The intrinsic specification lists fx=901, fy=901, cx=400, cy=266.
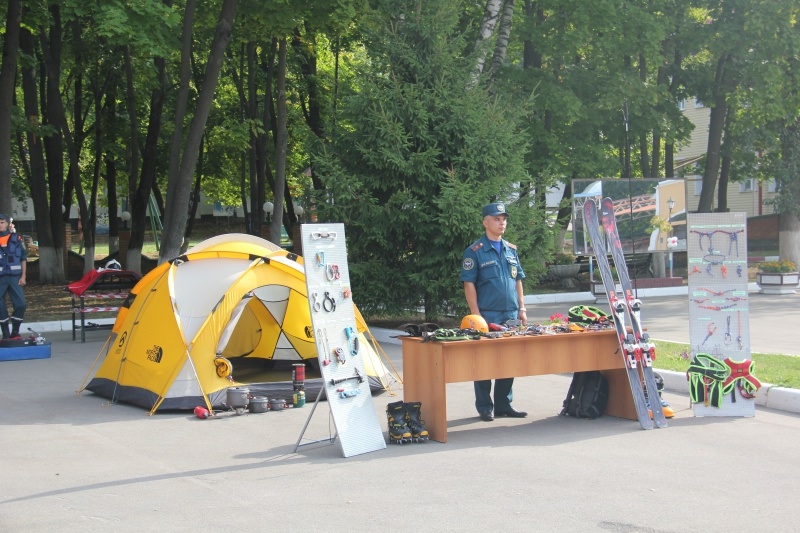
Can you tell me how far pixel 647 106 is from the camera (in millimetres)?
25469

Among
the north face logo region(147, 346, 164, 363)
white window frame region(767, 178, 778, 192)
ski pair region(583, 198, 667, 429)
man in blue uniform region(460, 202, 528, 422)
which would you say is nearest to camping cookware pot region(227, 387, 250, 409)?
the north face logo region(147, 346, 164, 363)

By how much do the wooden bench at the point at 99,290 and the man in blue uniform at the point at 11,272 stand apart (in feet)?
4.88

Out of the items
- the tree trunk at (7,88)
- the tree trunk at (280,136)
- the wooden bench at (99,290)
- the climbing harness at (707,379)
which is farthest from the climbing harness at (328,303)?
the tree trunk at (280,136)

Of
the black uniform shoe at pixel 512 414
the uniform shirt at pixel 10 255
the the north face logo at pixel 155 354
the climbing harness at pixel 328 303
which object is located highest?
the uniform shirt at pixel 10 255

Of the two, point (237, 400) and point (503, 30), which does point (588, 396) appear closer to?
point (237, 400)

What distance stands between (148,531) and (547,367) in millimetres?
4177

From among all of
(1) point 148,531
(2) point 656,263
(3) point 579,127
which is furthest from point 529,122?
(1) point 148,531

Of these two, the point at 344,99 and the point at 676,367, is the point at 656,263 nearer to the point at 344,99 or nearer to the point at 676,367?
the point at 344,99

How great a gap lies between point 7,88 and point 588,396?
1539 centimetres

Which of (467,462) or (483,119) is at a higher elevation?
(483,119)

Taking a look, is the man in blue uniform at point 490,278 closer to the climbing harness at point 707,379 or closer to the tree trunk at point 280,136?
the climbing harness at point 707,379

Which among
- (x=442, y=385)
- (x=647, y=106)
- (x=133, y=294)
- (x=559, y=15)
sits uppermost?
(x=559, y=15)

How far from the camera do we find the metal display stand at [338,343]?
7.83 meters

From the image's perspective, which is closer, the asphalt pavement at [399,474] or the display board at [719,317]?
the asphalt pavement at [399,474]
